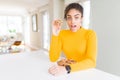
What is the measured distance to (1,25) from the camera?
9.97 meters

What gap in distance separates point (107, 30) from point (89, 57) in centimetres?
198

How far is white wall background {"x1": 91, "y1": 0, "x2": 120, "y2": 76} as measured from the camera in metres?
2.53

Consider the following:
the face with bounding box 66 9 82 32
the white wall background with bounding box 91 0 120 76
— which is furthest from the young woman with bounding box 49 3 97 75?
the white wall background with bounding box 91 0 120 76

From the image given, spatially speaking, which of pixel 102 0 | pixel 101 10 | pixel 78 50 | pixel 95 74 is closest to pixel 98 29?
pixel 101 10

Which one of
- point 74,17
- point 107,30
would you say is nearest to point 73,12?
point 74,17

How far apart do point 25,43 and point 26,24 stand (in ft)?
4.49

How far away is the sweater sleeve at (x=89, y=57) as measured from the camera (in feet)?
2.78

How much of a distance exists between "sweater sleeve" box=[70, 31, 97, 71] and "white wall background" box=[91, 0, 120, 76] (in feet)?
5.60

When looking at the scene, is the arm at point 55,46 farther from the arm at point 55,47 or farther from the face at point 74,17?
the face at point 74,17

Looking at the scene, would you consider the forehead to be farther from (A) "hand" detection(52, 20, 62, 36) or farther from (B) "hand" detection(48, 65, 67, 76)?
(B) "hand" detection(48, 65, 67, 76)

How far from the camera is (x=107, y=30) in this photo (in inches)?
107

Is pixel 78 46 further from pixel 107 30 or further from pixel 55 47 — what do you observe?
pixel 107 30

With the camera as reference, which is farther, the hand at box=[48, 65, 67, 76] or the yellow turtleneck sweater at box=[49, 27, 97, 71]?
the yellow turtleneck sweater at box=[49, 27, 97, 71]

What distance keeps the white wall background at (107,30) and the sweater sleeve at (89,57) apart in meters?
1.71
